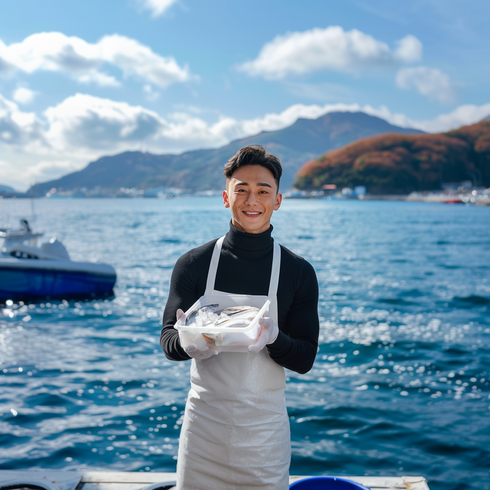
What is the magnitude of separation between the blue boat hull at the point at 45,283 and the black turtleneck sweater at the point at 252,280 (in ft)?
40.9

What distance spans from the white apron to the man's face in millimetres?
229

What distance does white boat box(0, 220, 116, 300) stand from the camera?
13328mm

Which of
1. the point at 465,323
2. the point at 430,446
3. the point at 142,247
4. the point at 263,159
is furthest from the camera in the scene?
the point at 142,247

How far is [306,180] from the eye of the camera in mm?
168000

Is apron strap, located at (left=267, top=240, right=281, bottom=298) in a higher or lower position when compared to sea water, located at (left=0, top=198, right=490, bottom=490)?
higher

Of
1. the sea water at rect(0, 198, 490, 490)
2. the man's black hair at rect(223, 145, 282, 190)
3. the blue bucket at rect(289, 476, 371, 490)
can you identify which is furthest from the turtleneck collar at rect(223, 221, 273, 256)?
the sea water at rect(0, 198, 490, 490)

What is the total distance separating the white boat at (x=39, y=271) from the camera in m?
13.3

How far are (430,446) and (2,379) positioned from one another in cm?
656

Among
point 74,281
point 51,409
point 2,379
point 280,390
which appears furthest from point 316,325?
point 74,281

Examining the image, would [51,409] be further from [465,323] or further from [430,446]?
[465,323]

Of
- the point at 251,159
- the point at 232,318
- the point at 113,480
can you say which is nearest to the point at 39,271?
the point at 113,480

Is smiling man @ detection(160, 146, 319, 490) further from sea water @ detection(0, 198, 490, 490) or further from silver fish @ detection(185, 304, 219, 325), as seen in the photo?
sea water @ detection(0, 198, 490, 490)

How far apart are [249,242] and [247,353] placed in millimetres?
503

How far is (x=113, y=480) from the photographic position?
326 centimetres
